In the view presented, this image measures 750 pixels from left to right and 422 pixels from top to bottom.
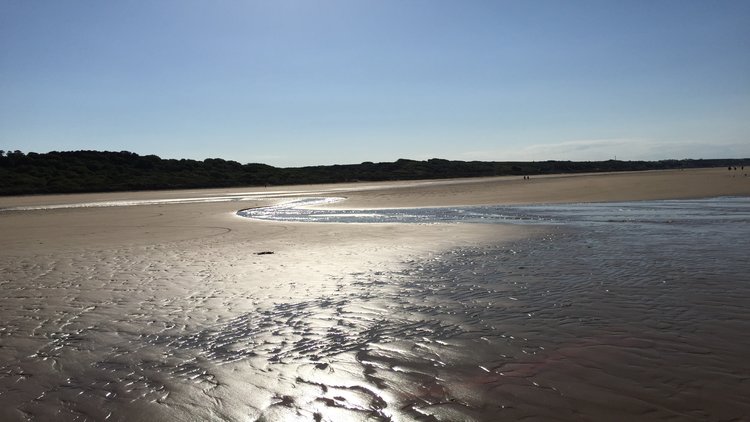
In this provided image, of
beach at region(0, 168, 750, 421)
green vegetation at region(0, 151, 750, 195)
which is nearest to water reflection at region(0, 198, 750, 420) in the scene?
beach at region(0, 168, 750, 421)

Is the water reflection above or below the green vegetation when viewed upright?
below

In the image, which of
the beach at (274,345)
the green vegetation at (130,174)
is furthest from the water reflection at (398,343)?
the green vegetation at (130,174)

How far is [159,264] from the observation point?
9508 millimetres

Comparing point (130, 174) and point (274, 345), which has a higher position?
point (130, 174)

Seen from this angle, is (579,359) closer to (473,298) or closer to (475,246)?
(473,298)

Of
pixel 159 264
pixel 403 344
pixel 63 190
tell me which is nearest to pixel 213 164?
pixel 63 190

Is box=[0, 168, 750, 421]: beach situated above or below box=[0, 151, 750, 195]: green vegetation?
below

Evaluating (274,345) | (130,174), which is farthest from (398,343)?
(130,174)

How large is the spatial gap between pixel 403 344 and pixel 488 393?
49.0 inches

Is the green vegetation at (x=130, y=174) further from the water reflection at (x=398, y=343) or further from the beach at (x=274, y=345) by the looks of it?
the water reflection at (x=398, y=343)

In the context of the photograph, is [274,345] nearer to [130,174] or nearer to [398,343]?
[398,343]

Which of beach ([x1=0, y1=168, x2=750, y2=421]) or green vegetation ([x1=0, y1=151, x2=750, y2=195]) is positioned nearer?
beach ([x1=0, y1=168, x2=750, y2=421])

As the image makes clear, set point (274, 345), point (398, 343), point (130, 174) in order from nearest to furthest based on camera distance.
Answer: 1. point (398, 343)
2. point (274, 345)
3. point (130, 174)

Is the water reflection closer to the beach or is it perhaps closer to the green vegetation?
the beach
